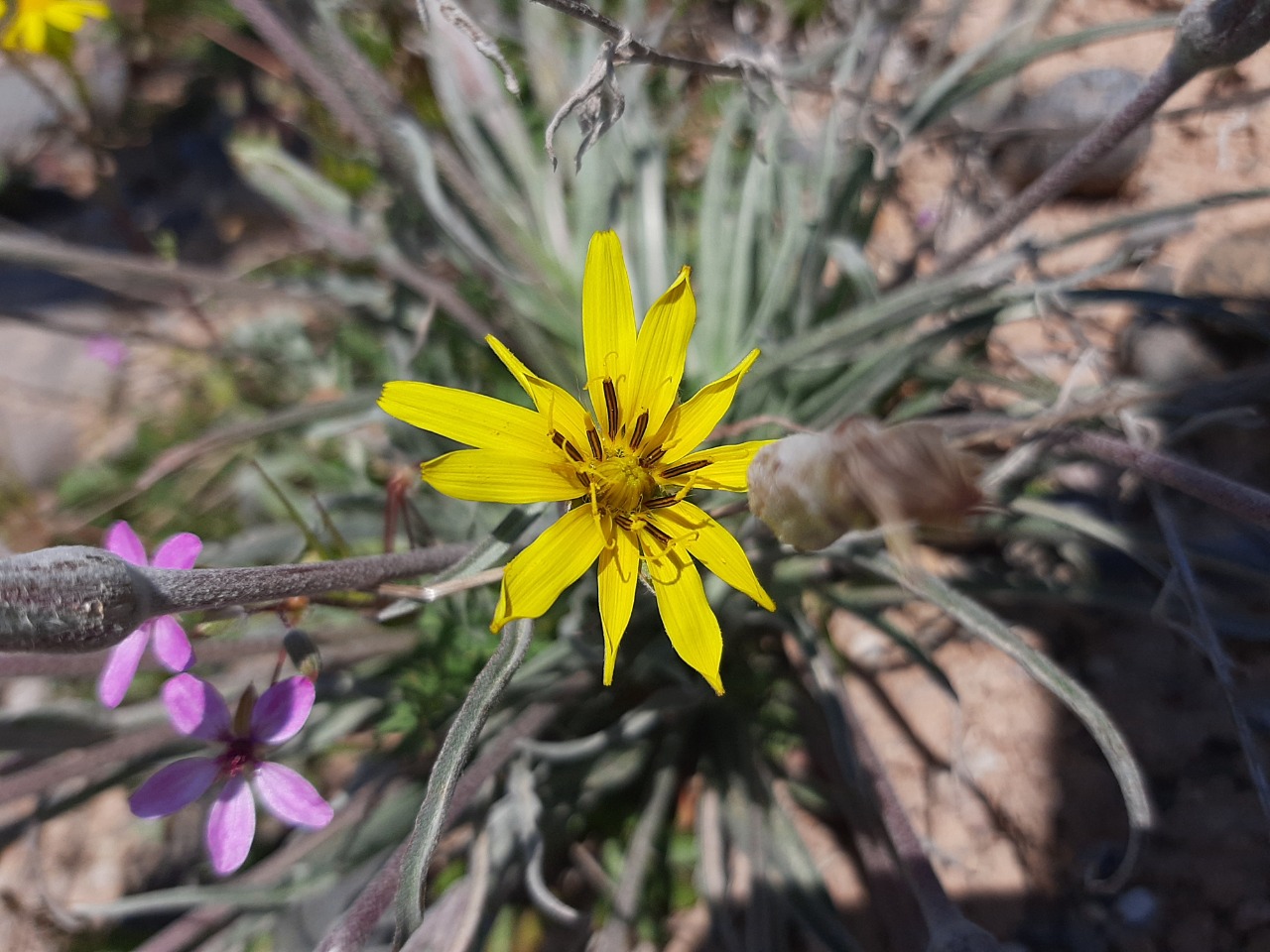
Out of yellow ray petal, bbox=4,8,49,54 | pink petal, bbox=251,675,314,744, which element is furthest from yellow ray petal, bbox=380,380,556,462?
yellow ray petal, bbox=4,8,49,54

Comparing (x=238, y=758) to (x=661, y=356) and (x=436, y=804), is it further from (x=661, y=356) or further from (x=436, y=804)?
A: (x=661, y=356)

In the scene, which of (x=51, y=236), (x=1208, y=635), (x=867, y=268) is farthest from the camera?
(x=51, y=236)

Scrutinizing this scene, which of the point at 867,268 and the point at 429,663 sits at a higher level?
the point at 867,268

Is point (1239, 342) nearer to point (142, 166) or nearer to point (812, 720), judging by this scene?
point (812, 720)

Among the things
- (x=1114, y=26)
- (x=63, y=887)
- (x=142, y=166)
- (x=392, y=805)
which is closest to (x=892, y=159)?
(x=1114, y=26)

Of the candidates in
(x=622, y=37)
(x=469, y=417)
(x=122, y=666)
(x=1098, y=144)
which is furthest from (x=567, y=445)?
(x=1098, y=144)

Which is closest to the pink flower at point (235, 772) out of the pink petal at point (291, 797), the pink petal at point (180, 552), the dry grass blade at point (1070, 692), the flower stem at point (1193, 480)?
the pink petal at point (291, 797)
